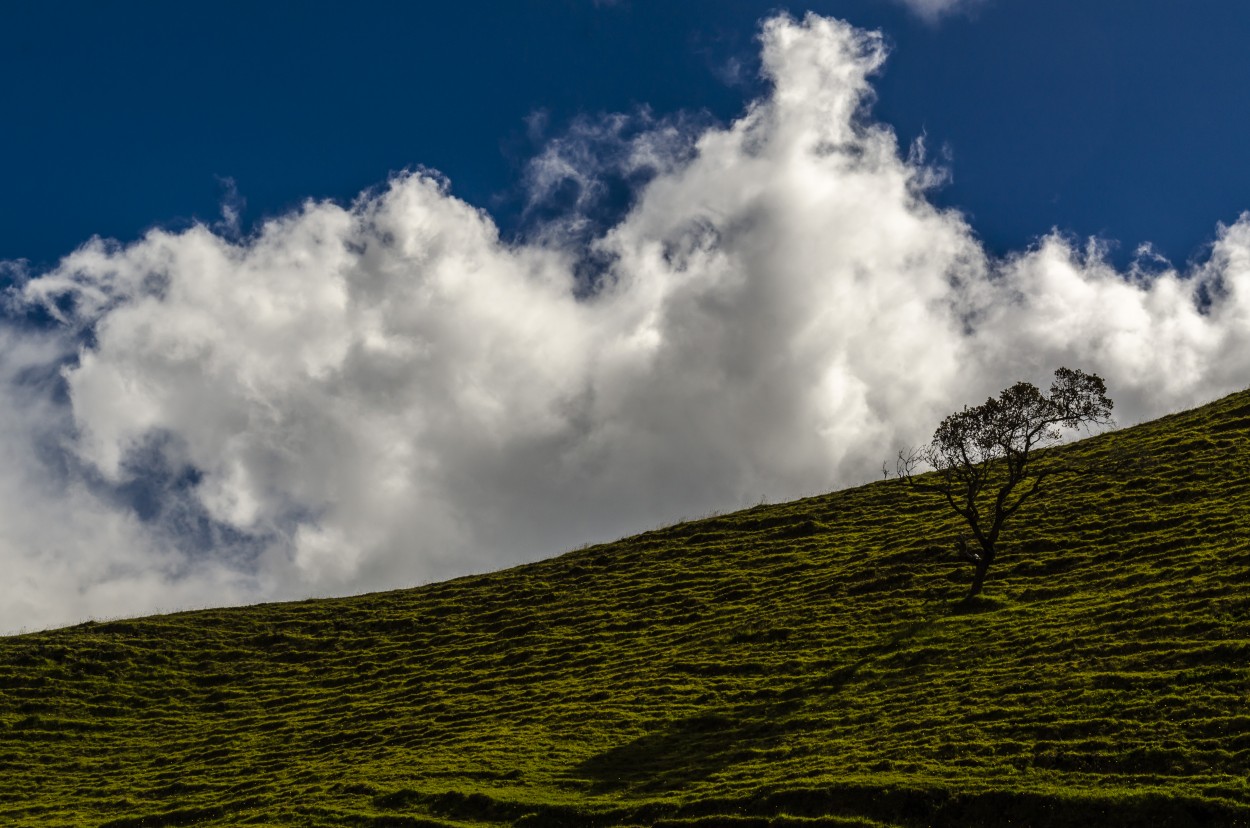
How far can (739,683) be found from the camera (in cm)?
4703

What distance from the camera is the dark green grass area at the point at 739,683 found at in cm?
3125

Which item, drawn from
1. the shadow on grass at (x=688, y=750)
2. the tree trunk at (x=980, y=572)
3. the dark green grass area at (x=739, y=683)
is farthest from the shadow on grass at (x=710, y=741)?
the tree trunk at (x=980, y=572)

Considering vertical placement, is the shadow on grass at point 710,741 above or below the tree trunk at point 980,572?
below

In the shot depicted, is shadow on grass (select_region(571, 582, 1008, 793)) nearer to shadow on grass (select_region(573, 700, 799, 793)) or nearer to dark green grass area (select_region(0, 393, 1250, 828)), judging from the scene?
shadow on grass (select_region(573, 700, 799, 793))

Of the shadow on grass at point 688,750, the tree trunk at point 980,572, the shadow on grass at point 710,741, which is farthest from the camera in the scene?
the tree trunk at point 980,572

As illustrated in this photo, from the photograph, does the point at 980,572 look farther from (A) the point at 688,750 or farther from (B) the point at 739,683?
(A) the point at 688,750

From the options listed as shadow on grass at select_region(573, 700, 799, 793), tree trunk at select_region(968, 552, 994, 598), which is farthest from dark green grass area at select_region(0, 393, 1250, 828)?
tree trunk at select_region(968, 552, 994, 598)

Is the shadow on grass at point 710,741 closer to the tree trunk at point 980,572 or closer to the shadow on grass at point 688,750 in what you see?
the shadow on grass at point 688,750

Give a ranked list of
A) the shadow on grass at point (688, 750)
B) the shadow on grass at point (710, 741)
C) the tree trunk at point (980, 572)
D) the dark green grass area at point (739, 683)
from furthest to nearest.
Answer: the tree trunk at point (980, 572)
the shadow on grass at point (710, 741)
the shadow on grass at point (688, 750)
the dark green grass area at point (739, 683)

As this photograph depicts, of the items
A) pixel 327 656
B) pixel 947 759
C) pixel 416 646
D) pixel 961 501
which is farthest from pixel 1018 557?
pixel 327 656

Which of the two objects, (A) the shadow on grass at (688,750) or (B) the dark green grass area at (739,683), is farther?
(A) the shadow on grass at (688,750)

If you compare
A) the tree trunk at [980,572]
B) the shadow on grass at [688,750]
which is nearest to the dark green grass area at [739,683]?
the shadow on grass at [688,750]

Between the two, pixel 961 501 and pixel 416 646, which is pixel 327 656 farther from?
pixel 961 501

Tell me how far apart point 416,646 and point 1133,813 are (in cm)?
4996
